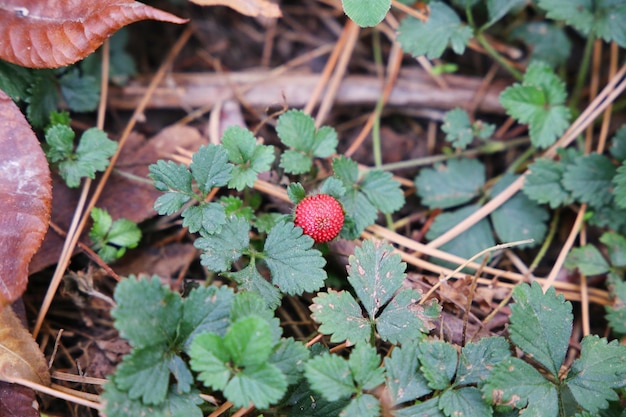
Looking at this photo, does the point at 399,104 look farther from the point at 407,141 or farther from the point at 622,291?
the point at 622,291

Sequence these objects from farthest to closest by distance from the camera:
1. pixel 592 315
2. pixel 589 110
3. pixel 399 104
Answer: pixel 399 104 → pixel 589 110 → pixel 592 315

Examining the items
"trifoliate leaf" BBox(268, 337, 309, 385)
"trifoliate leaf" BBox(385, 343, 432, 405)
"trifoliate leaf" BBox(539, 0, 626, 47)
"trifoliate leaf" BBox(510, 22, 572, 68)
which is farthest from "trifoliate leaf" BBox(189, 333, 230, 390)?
"trifoliate leaf" BBox(510, 22, 572, 68)

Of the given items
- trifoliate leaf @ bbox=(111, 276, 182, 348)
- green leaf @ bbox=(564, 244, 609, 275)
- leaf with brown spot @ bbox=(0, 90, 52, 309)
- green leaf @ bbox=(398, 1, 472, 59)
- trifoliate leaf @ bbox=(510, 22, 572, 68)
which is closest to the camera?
trifoliate leaf @ bbox=(111, 276, 182, 348)

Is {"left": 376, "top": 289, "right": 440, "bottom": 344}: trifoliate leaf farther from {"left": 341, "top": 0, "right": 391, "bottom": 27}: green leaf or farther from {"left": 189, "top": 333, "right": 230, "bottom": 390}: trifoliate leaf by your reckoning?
{"left": 341, "top": 0, "right": 391, "bottom": 27}: green leaf

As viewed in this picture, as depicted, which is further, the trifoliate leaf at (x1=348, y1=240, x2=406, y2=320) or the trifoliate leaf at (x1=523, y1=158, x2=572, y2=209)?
the trifoliate leaf at (x1=523, y1=158, x2=572, y2=209)

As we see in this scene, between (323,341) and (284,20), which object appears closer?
(323,341)

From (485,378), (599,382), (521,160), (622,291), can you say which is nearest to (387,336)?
(485,378)

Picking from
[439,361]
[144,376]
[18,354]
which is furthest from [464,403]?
[18,354]

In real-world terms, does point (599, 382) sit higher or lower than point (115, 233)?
lower
